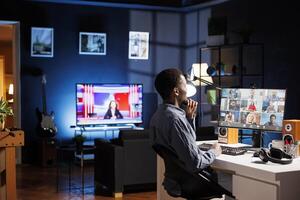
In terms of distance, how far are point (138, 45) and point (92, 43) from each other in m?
0.86

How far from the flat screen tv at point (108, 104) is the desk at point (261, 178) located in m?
4.79

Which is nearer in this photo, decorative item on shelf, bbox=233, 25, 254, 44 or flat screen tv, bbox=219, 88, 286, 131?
flat screen tv, bbox=219, 88, 286, 131

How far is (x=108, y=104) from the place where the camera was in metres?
8.11

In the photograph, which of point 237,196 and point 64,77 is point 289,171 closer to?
point 237,196

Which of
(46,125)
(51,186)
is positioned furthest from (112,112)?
(51,186)

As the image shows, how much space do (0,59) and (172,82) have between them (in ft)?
30.5

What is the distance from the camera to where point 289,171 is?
2928mm

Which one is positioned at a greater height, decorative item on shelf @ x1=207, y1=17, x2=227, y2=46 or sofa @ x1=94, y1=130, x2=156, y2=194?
decorative item on shelf @ x1=207, y1=17, x2=227, y2=46

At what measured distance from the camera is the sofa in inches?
221

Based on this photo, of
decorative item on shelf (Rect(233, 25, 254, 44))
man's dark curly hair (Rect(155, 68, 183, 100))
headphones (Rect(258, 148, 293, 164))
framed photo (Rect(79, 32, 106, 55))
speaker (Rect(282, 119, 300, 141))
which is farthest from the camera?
framed photo (Rect(79, 32, 106, 55))

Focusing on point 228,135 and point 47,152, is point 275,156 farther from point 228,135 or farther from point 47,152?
point 47,152

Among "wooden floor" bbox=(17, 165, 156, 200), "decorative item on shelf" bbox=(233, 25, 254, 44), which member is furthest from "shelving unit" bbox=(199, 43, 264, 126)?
"wooden floor" bbox=(17, 165, 156, 200)

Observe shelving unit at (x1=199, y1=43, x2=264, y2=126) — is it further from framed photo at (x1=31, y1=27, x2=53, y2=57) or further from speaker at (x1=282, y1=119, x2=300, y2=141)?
speaker at (x1=282, y1=119, x2=300, y2=141)

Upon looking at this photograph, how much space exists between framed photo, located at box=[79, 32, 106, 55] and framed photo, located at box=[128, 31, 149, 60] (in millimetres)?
510
